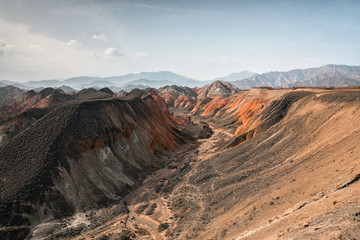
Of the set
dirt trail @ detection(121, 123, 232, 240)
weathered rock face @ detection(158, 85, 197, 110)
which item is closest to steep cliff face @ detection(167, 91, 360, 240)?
dirt trail @ detection(121, 123, 232, 240)

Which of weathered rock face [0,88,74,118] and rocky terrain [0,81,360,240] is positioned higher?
weathered rock face [0,88,74,118]

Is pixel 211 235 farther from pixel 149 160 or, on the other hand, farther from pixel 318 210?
pixel 149 160

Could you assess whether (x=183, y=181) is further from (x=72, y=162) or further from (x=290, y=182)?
(x=290, y=182)

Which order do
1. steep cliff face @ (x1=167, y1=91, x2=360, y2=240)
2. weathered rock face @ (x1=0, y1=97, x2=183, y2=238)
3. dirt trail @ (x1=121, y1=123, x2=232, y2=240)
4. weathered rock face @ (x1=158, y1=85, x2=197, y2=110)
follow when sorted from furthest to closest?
weathered rock face @ (x1=158, y1=85, x2=197, y2=110) < weathered rock face @ (x1=0, y1=97, x2=183, y2=238) < dirt trail @ (x1=121, y1=123, x2=232, y2=240) < steep cliff face @ (x1=167, y1=91, x2=360, y2=240)

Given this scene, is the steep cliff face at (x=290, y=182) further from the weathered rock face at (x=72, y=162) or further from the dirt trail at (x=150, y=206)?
the weathered rock face at (x=72, y=162)

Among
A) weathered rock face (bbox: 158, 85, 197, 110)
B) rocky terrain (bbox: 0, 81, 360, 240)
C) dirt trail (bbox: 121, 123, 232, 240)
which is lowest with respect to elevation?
dirt trail (bbox: 121, 123, 232, 240)

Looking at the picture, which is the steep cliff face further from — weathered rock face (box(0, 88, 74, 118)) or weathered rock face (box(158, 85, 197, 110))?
weathered rock face (box(158, 85, 197, 110))

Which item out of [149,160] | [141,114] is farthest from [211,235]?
[141,114]
